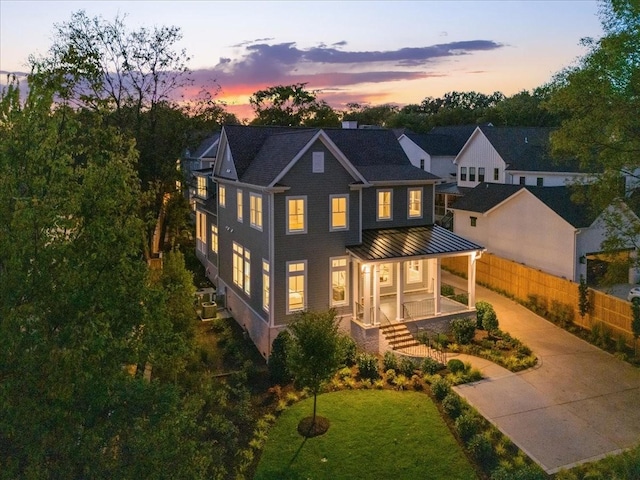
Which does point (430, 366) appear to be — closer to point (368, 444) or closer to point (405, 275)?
point (368, 444)

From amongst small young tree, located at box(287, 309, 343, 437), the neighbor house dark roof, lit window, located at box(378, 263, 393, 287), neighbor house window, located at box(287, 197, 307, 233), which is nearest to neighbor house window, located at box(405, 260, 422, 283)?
lit window, located at box(378, 263, 393, 287)

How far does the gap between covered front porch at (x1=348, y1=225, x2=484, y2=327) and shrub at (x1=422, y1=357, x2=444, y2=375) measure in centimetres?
268

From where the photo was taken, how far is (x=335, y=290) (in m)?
22.2

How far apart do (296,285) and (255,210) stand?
3.69m

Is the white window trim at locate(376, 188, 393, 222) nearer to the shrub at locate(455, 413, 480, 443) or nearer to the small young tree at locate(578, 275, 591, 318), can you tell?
the small young tree at locate(578, 275, 591, 318)

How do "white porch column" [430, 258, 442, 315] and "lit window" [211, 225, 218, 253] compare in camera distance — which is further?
"lit window" [211, 225, 218, 253]

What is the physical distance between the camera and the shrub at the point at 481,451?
1423 cm

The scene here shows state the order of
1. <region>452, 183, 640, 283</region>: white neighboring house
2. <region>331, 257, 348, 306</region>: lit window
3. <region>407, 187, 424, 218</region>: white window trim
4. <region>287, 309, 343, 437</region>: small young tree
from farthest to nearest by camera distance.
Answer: <region>452, 183, 640, 283</region>: white neighboring house < <region>407, 187, 424, 218</region>: white window trim < <region>331, 257, 348, 306</region>: lit window < <region>287, 309, 343, 437</region>: small young tree

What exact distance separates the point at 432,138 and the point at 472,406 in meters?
40.1

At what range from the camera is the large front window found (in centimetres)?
2194

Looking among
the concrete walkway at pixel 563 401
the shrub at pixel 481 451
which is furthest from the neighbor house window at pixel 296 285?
the shrub at pixel 481 451

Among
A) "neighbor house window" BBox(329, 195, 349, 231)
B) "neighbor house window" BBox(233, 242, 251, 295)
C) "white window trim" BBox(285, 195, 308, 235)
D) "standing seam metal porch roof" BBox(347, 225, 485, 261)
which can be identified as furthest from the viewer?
"neighbor house window" BBox(233, 242, 251, 295)

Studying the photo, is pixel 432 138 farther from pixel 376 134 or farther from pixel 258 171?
pixel 258 171

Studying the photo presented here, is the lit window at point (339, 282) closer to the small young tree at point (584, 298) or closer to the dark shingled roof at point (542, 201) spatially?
the small young tree at point (584, 298)
